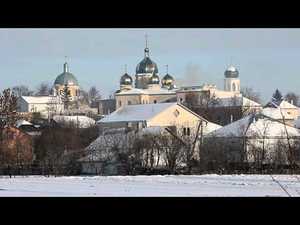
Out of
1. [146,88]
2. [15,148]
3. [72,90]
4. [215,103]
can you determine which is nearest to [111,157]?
[15,148]

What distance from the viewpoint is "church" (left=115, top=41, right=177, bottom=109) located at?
6669cm

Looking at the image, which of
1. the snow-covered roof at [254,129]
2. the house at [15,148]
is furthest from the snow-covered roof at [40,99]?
the house at [15,148]

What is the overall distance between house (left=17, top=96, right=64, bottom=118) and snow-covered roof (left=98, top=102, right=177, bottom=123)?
17.0 m

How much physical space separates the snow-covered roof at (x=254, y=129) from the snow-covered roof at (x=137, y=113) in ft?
27.4

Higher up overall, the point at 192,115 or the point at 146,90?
the point at 146,90

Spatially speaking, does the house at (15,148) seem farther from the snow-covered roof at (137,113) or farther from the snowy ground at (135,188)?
the snowy ground at (135,188)

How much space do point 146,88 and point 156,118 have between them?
36.4 meters

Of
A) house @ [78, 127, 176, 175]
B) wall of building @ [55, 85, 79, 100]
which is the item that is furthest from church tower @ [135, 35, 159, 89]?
house @ [78, 127, 176, 175]

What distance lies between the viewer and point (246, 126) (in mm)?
33656

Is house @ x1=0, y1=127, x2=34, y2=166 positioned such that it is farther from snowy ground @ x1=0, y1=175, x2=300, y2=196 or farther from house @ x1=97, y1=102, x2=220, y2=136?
snowy ground @ x1=0, y1=175, x2=300, y2=196

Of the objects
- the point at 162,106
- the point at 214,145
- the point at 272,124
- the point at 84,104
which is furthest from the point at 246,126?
the point at 84,104
